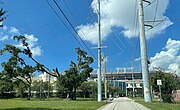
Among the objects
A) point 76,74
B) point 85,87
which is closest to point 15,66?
point 76,74

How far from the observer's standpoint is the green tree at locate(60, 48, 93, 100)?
211 ft

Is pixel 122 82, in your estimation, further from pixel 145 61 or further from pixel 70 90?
pixel 145 61

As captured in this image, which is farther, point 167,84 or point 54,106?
point 167,84

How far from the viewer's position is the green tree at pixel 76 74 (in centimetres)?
6444

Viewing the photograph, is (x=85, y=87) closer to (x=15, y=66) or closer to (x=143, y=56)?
(x=15, y=66)

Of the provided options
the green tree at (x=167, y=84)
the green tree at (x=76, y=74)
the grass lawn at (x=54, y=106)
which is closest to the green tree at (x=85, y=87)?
the green tree at (x=76, y=74)

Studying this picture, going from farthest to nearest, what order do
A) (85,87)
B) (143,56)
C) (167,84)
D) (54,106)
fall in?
1. (85,87)
2. (167,84)
3. (143,56)
4. (54,106)

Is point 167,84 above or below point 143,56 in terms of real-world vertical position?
below

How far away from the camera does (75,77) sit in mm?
64375

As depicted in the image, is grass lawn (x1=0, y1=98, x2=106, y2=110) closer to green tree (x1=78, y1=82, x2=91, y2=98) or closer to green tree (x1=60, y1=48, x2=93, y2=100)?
green tree (x1=60, y1=48, x2=93, y2=100)

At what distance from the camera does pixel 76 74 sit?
6556 cm

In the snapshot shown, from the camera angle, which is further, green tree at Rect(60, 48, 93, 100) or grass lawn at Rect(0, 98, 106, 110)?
green tree at Rect(60, 48, 93, 100)

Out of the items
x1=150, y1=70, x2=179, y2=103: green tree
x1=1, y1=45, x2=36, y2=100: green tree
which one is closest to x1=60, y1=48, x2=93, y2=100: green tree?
x1=1, y1=45, x2=36, y2=100: green tree

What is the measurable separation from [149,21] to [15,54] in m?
44.9
